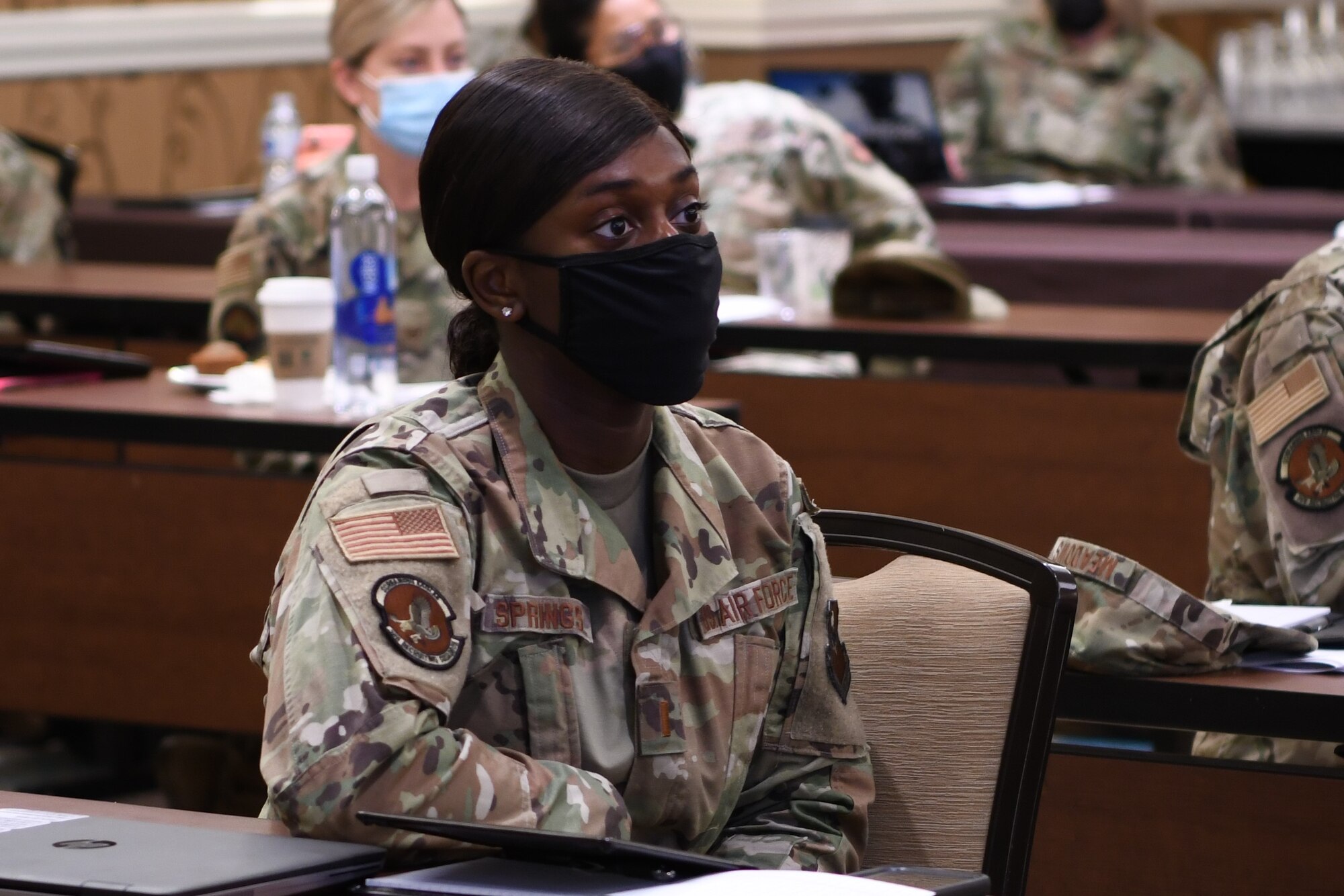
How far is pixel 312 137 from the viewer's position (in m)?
4.51

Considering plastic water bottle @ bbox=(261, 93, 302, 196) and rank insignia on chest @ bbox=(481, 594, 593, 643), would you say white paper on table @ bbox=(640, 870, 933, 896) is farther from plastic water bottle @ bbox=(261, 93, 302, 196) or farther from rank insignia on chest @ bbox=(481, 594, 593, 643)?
plastic water bottle @ bbox=(261, 93, 302, 196)

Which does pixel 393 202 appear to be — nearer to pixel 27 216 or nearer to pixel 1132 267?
pixel 1132 267

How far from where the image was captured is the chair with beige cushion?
1.57 metres

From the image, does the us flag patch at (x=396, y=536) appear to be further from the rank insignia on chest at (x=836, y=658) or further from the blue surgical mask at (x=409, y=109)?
the blue surgical mask at (x=409, y=109)

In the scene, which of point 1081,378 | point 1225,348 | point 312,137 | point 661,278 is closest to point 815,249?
point 1081,378

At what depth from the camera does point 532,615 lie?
4.76 feet

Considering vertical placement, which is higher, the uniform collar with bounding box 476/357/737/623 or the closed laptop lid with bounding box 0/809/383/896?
the uniform collar with bounding box 476/357/737/623

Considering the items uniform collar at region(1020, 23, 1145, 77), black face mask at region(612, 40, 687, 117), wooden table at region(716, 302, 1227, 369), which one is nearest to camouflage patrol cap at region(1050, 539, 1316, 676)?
wooden table at region(716, 302, 1227, 369)

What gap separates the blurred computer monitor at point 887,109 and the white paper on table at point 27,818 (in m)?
4.63

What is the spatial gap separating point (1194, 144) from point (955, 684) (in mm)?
5630

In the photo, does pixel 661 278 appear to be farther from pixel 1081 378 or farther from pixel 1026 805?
pixel 1081 378

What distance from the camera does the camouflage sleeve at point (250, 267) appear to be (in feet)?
11.2

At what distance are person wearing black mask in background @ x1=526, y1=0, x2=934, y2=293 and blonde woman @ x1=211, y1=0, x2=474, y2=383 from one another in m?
0.64

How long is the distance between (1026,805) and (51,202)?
407 cm
